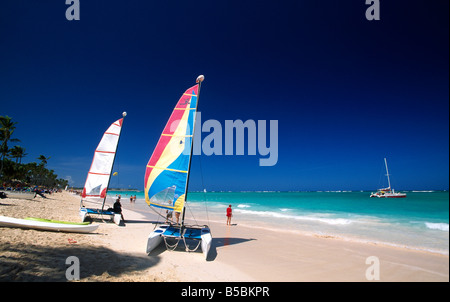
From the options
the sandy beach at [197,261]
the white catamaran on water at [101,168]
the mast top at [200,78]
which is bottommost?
the sandy beach at [197,261]

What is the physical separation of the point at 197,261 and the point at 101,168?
36.8 feet

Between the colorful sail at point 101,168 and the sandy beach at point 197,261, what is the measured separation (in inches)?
227

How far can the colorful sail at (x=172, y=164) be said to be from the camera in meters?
8.38

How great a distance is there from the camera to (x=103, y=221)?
41.6 ft

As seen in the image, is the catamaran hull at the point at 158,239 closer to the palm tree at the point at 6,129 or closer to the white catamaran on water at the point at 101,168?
the white catamaran on water at the point at 101,168

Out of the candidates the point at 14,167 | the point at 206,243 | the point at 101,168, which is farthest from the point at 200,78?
the point at 14,167

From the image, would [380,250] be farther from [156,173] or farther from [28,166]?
[28,166]

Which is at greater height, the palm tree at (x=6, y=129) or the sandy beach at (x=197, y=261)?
the palm tree at (x=6, y=129)

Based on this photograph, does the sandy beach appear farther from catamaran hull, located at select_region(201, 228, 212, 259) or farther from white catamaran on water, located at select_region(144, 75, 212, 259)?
white catamaran on water, located at select_region(144, 75, 212, 259)

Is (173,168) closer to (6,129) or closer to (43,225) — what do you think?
(43,225)

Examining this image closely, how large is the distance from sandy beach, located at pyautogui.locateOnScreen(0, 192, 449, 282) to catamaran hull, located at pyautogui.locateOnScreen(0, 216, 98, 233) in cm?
21

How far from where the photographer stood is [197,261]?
22.0 feet

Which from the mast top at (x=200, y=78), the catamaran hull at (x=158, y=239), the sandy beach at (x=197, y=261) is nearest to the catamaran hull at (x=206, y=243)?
the catamaran hull at (x=158, y=239)
